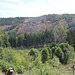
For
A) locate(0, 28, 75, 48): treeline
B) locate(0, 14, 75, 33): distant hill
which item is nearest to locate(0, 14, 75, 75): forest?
locate(0, 28, 75, 48): treeline

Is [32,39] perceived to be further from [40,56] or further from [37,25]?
[37,25]

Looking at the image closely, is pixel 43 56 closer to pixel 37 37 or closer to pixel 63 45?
pixel 63 45

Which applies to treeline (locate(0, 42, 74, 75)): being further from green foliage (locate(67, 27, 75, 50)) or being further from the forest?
green foliage (locate(67, 27, 75, 50))

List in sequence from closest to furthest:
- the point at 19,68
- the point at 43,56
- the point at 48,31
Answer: the point at 19,68 < the point at 43,56 < the point at 48,31

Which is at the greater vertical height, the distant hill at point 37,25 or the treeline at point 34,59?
the distant hill at point 37,25

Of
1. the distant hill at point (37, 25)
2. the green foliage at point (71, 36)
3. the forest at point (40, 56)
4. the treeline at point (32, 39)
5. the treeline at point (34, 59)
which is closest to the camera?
the forest at point (40, 56)

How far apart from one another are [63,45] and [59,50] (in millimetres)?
2038

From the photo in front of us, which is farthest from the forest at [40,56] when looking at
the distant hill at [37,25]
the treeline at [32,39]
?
the distant hill at [37,25]

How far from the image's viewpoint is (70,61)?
20.5 metres

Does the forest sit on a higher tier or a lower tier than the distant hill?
lower

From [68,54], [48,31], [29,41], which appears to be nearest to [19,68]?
[68,54]

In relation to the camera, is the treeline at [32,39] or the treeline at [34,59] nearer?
the treeline at [34,59]

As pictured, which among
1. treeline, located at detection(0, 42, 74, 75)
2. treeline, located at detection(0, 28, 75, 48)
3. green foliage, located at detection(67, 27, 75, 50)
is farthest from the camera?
treeline, located at detection(0, 28, 75, 48)

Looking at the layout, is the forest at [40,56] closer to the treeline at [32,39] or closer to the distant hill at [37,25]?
the treeline at [32,39]
